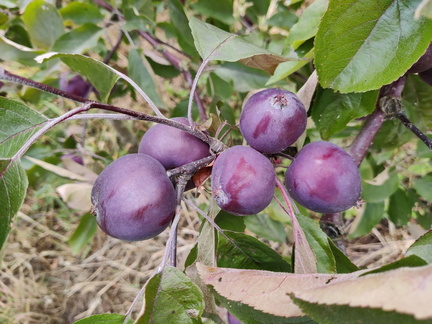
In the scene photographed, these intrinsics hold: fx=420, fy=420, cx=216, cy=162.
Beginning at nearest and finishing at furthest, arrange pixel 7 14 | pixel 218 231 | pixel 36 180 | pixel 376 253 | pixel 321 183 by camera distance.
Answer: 1. pixel 321 183
2. pixel 218 231
3. pixel 7 14
4. pixel 36 180
5. pixel 376 253

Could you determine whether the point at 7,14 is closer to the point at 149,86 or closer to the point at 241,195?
the point at 149,86

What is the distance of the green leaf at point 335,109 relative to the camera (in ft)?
2.82

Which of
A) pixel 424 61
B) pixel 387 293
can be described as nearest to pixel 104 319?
pixel 387 293

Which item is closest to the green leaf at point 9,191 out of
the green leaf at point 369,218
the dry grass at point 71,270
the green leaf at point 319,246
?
the green leaf at point 319,246

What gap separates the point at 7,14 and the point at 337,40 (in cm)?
104

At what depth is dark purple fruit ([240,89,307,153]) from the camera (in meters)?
0.68

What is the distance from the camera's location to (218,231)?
80 cm

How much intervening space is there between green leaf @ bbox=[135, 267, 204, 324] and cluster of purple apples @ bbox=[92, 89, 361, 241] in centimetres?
8

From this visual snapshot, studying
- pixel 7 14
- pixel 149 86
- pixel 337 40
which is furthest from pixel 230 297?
pixel 7 14

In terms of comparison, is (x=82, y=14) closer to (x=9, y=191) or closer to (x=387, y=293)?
(x=9, y=191)

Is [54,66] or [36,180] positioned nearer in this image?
[54,66]

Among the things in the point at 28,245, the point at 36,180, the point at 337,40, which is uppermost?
the point at 337,40

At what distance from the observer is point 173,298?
66 centimetres

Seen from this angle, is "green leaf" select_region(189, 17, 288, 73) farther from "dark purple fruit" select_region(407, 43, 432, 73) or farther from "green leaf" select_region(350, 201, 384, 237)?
"green leaf" select_region(350, 201, 384, 237)
